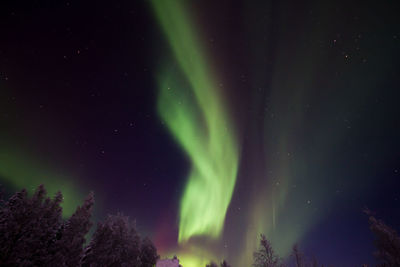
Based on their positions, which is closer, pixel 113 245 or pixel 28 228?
pixel 28 228

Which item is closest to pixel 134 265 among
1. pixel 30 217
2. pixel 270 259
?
pixel 30 217

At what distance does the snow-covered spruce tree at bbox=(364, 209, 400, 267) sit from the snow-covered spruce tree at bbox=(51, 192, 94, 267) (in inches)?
1917

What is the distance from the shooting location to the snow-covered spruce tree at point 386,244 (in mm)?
33344

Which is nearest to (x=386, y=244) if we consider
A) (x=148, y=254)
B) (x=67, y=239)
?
(x=148, y=254)

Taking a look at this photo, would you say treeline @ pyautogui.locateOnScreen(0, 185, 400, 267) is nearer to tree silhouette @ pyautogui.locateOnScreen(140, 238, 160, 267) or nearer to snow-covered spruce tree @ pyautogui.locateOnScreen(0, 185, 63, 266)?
snow-covered spruce tree @ pyautogui.locateOnScreen(0, 185, 63, 266)

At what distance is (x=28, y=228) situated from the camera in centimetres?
2084

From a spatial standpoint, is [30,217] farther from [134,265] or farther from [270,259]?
[270,259]

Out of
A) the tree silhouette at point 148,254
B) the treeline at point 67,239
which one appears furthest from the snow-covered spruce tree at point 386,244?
the tree silhouette at point 148,254

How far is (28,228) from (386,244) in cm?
5504

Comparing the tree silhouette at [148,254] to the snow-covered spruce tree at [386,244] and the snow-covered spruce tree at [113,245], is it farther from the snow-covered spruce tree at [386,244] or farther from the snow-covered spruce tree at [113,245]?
the snow-covered spruce tree at [386,244]

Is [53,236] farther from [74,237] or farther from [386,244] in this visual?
[386,244]

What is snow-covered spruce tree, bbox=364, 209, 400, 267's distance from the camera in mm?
33344

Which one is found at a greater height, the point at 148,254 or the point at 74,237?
the point at 148,254

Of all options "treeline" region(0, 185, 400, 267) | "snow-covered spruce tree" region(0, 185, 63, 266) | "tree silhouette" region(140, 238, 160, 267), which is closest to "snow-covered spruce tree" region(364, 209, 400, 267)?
"treeline" region(0, 185, 400, 267)
